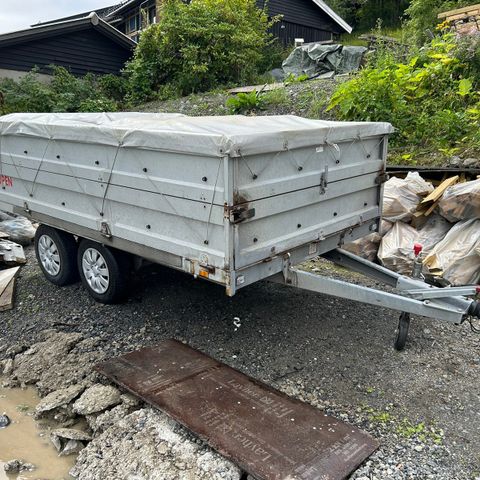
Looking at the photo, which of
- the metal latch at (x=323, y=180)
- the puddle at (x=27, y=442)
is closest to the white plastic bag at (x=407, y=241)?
the metal latch at (x=323, y=180)

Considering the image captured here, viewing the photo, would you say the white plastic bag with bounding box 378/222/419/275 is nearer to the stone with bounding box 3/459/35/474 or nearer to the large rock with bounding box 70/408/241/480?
the large rock with bounding box 70/408/241/480

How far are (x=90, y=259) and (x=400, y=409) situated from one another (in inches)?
135

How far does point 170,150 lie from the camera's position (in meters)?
3.67

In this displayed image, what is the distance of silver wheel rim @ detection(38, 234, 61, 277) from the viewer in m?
5.67

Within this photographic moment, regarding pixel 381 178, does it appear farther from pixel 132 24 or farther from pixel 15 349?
pixel 132 24

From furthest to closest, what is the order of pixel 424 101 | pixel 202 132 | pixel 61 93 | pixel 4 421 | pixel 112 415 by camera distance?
pixel 61 93 < pixel 424 101 < pixel 4 421 < pixel 202 132 < pixel 112 415

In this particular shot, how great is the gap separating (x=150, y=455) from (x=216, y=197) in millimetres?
1800

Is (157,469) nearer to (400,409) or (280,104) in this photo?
(400,409)

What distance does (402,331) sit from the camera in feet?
13.6

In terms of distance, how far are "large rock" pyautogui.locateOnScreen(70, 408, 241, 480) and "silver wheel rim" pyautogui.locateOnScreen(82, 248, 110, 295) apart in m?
1.94

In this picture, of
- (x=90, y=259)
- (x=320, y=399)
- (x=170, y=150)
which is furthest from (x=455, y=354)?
(x=90, y=259)

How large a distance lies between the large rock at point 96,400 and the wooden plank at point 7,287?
2.21 meters

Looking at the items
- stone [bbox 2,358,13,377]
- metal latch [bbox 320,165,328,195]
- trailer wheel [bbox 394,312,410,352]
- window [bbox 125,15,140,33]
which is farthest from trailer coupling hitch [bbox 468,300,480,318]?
window [bbox 125,15,140,33]

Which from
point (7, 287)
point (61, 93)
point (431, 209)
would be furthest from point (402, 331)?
point (61, 93)
